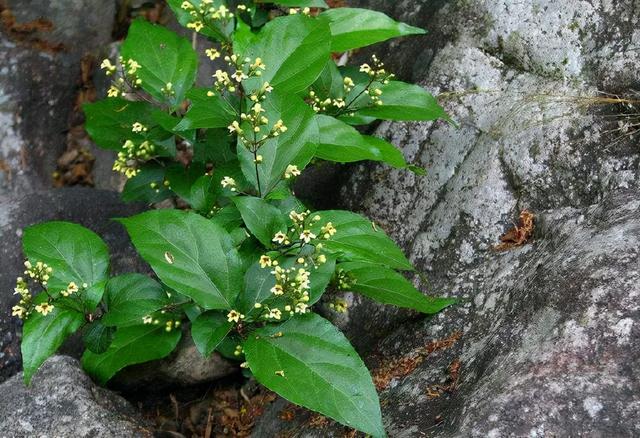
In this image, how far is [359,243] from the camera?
8.16ft

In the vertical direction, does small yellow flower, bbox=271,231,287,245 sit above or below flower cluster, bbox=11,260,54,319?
above

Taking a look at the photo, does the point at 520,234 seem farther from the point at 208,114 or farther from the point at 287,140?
the point at 208,114

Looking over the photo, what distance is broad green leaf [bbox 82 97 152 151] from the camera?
3.11 metres

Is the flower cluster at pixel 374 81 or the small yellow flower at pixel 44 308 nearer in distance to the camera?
the small yellow flower at pixel 44 308

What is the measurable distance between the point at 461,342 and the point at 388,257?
0.41m

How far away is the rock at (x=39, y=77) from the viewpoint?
15.5 ft

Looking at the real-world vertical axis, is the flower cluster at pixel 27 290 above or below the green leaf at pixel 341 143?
below

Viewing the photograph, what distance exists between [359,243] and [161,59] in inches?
49.2

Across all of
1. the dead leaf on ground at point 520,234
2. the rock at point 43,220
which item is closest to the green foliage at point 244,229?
the dead leaf on ground at point 520,234

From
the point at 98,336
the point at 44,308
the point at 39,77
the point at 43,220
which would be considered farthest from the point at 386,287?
the point at 39,77

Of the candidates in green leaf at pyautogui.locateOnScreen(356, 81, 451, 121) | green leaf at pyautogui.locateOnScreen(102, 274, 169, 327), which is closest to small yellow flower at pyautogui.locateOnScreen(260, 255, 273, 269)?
green leaf at pyautogui.locateOnScreen(102, 274, 169, 327)

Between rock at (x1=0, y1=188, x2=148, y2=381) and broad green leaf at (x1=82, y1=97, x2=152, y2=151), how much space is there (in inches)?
18.4

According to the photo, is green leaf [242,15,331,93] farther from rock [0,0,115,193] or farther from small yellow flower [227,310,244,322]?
rock [0,0,115,193]

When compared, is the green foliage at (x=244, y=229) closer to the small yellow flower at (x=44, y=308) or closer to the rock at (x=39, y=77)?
the small yellow flower at (x=44, y=308)
